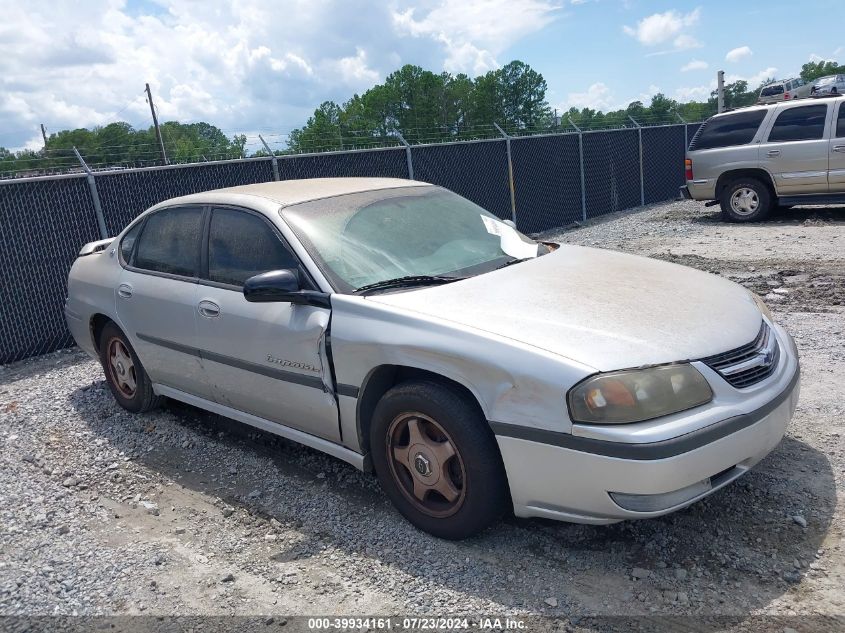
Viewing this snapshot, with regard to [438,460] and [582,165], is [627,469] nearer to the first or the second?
[438,460]

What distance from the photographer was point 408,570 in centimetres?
314

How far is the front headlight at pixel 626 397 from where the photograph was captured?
2.72 meters

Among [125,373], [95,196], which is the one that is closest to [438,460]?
[125,373]

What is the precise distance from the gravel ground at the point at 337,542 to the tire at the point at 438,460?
0.16 metres

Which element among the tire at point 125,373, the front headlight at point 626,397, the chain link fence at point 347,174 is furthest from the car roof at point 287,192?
the chain link fence at point 347,174

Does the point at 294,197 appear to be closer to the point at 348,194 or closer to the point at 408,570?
the point at 348,194

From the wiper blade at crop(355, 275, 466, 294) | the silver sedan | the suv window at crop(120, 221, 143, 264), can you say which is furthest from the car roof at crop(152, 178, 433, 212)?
the wiper blade at crop(355, 275, 466, 294)

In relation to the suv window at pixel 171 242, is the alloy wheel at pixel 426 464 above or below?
below

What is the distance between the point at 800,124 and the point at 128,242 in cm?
1085

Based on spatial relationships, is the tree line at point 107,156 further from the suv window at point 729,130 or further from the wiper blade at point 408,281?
the suv window at point 729,130

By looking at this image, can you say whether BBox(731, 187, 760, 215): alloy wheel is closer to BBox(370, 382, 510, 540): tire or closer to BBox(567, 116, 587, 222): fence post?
BBox(567, 116, 587, 222): fence post

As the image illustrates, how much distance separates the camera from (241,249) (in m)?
4.18

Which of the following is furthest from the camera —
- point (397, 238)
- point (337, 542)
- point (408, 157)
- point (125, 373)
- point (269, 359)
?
point (408, 157)

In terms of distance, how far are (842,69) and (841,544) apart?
93.7m
